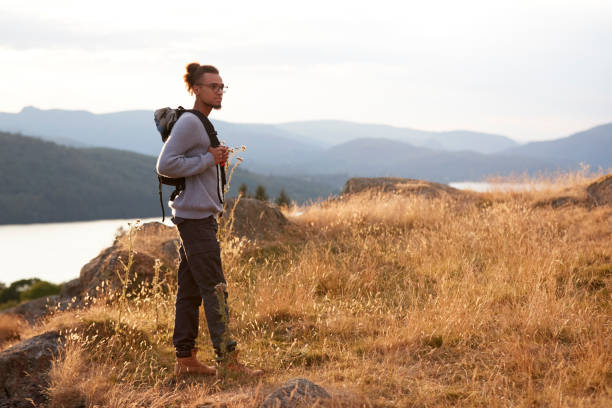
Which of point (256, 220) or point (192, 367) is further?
point (256, 220)

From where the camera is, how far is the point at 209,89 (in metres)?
3.61

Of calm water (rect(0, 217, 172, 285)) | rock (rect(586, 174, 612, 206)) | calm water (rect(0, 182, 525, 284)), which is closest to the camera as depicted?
rock (rect(586, 174, 612, 206))

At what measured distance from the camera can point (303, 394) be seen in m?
2.92

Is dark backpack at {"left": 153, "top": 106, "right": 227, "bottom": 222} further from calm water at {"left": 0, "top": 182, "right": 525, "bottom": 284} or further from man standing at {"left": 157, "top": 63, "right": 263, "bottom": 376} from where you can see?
calm water at {"left": 0, "top": 182, "right": 525, "bottom": 284}

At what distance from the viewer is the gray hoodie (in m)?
3.44

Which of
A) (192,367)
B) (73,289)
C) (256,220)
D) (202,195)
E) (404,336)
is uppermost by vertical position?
(202,195)

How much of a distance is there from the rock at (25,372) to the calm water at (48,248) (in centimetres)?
7299

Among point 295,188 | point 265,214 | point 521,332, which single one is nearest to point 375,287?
point 521,332

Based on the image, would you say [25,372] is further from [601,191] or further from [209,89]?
[601,191]

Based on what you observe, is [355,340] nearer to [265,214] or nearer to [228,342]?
[228,342]

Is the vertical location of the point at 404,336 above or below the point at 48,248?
above

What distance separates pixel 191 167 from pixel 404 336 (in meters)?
2.21

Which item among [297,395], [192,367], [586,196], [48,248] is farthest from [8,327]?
[48,248]

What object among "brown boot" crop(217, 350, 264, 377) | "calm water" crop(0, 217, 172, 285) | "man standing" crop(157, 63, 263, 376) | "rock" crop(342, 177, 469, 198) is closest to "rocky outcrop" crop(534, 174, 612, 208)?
"rock" crop(342, 177, 469, 198)
